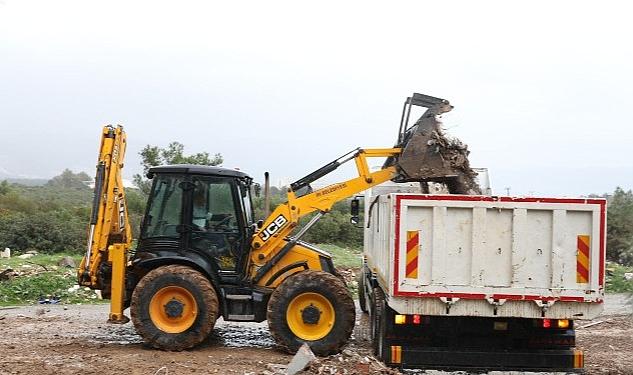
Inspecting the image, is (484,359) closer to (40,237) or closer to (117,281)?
(117,281)

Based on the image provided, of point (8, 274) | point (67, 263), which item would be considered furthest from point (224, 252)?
point (67, 263)

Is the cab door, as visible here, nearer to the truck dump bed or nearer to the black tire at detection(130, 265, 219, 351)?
the black tire at detection(130, 265, 219, 351)

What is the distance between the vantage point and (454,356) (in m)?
8.45

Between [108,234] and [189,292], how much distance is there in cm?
154

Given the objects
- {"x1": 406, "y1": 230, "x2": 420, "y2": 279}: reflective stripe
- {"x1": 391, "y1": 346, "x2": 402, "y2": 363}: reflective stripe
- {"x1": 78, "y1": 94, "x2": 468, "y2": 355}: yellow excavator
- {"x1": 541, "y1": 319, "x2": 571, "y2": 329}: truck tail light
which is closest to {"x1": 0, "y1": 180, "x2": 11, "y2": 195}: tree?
{"x1": 78, "y1": 94, "x2": 468, "y2": 355}: yellow excavator

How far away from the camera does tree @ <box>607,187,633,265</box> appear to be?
754cm

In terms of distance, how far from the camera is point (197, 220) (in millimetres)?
10383

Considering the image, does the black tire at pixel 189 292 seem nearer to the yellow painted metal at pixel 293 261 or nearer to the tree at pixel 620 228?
the yellow painted metal at pixel 293 261

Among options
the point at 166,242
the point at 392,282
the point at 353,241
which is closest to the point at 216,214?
the point at 166,242

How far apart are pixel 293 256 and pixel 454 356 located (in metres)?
3.07

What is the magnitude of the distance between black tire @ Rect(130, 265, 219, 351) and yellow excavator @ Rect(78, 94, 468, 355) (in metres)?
0.01

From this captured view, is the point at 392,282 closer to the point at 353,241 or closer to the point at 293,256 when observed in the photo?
the point at 293,256

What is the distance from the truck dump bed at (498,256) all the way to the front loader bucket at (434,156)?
1854 millimetres

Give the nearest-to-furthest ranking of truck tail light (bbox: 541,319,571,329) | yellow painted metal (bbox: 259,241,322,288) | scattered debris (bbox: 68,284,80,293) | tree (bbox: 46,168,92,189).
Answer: truck tail light (bbox: 541,319,571,329) < yellow painted metal (bbox: 259,241,322,288) < scattered debris (bbox: 68,284,80,293) < tree (bbox: 46,168,92,189)
